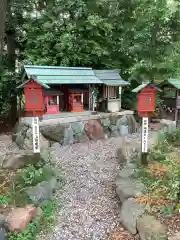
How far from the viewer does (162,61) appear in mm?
8094

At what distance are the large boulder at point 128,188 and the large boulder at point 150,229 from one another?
56cm

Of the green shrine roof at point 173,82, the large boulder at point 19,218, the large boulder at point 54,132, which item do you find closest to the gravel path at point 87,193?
the large boulder at point 54,132

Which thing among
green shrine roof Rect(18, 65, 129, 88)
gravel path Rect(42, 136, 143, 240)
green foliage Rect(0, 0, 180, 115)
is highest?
green foliage Rect(0, 0, 180, 115)

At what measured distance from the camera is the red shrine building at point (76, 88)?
6.91 meters

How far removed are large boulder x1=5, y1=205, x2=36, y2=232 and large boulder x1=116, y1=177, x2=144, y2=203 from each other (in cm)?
141

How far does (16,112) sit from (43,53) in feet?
7.29

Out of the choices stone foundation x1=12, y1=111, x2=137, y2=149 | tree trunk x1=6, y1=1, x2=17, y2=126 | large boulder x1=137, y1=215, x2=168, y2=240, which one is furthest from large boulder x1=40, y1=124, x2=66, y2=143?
large boulder x1=137, y1=215, x2=168, y2=240

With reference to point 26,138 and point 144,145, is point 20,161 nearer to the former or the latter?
point 26,138

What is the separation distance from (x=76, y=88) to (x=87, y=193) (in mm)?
3775

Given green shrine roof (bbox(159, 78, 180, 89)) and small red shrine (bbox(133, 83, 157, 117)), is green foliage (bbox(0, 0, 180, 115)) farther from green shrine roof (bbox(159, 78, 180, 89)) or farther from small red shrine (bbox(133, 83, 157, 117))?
small red shrine (bbox(133, 83, 157, 117))

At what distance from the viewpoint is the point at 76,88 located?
25.5 feet

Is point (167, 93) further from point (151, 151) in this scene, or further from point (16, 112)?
point (16, 112)

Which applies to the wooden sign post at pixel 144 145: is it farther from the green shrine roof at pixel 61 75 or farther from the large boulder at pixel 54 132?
the green shrine roof at pixel 61 75

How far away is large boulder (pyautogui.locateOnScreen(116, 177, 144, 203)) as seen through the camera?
4227 millimetres
